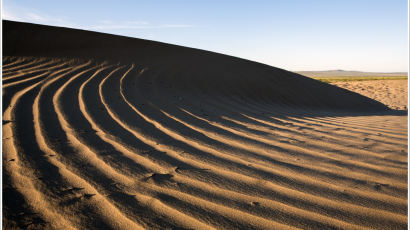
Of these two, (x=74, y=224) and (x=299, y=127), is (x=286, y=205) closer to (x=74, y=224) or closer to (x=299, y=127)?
(x=74, y=224)

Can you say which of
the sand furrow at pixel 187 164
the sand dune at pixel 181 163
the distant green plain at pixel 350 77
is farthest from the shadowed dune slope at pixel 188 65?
the distant green plain at pixel 350 77

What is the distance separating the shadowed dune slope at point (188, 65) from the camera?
5.65 m

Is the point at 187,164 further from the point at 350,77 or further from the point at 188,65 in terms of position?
the point at 350,77

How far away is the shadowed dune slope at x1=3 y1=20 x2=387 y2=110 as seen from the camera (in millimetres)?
5652

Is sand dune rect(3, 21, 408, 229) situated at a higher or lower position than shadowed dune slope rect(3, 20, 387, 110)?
lower

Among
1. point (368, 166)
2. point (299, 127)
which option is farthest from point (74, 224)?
point (299, 127)

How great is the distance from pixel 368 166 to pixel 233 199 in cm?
111

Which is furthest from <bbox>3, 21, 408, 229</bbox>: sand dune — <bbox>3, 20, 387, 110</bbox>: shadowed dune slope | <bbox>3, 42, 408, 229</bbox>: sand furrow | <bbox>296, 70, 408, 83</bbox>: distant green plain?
<bbox>296, 70, 408, 83</bbox>: distant green plain

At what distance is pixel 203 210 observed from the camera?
4.48ft

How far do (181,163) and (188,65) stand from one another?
528 centimetres

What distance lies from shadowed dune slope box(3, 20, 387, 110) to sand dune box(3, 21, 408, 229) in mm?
1402

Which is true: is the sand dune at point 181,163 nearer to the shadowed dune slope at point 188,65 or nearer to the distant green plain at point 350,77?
the shadowed dune slope at point 188,65

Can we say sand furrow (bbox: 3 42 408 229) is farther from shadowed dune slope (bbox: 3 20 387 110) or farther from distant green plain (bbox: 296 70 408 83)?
distant green plain (bbox: 296 70 408 83)

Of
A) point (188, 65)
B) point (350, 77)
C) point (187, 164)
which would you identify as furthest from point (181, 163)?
point (350, 77)
